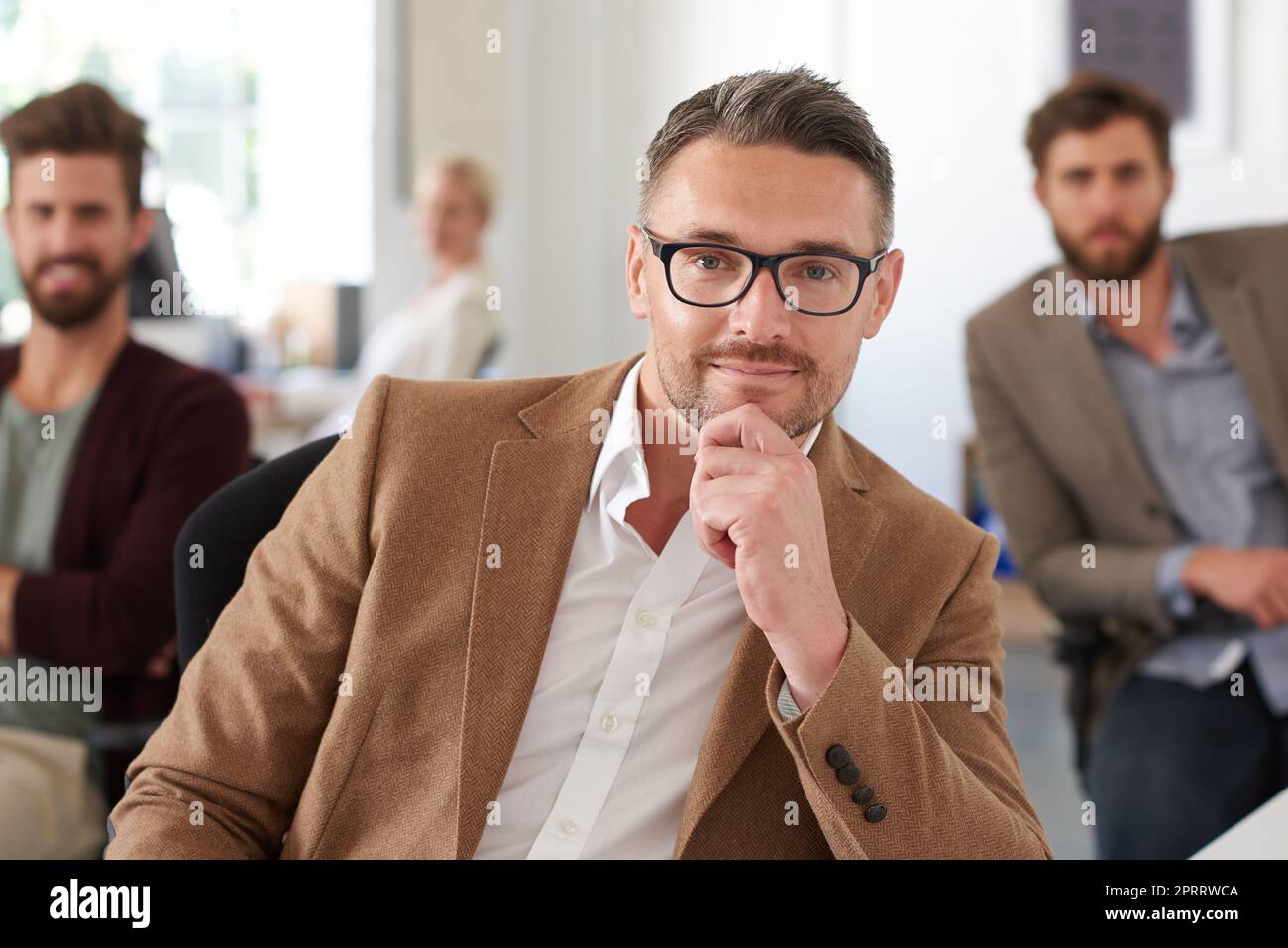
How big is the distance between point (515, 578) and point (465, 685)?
105 millimetres

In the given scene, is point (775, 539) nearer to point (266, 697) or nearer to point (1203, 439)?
point (266, 697)

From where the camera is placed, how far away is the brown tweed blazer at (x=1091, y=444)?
85.4 inches

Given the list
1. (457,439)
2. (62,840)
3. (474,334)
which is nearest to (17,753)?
(62,840)

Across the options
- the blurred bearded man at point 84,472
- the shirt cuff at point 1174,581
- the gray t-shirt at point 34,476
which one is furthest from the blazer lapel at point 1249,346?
the gray t-shirt at point 34,476

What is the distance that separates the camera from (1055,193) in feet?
7.92

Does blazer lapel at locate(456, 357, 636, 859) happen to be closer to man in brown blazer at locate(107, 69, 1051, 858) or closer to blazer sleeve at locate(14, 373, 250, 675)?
man in brown blazer at locate(107, 69, 1051, 858)

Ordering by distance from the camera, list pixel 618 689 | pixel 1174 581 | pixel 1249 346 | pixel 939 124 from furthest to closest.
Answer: pixel 939 124 → pixel 1249 346 → pixel 1174 581 → pixel 618 689

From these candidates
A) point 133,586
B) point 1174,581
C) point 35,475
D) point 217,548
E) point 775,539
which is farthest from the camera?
point 1174,581

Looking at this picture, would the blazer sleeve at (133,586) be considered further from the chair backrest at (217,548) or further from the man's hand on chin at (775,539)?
the man's hand on chin at (775,539)

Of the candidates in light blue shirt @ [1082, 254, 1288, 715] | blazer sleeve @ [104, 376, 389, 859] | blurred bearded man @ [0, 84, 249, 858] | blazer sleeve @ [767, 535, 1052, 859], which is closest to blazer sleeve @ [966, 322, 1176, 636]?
light blue shirt @ [1082, 254, 1288, 715]

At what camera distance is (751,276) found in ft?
3.66

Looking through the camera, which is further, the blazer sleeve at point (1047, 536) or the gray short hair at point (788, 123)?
the blazer sleeve at point (1047, 536)

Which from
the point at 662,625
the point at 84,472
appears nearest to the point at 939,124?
the point at 84,472
